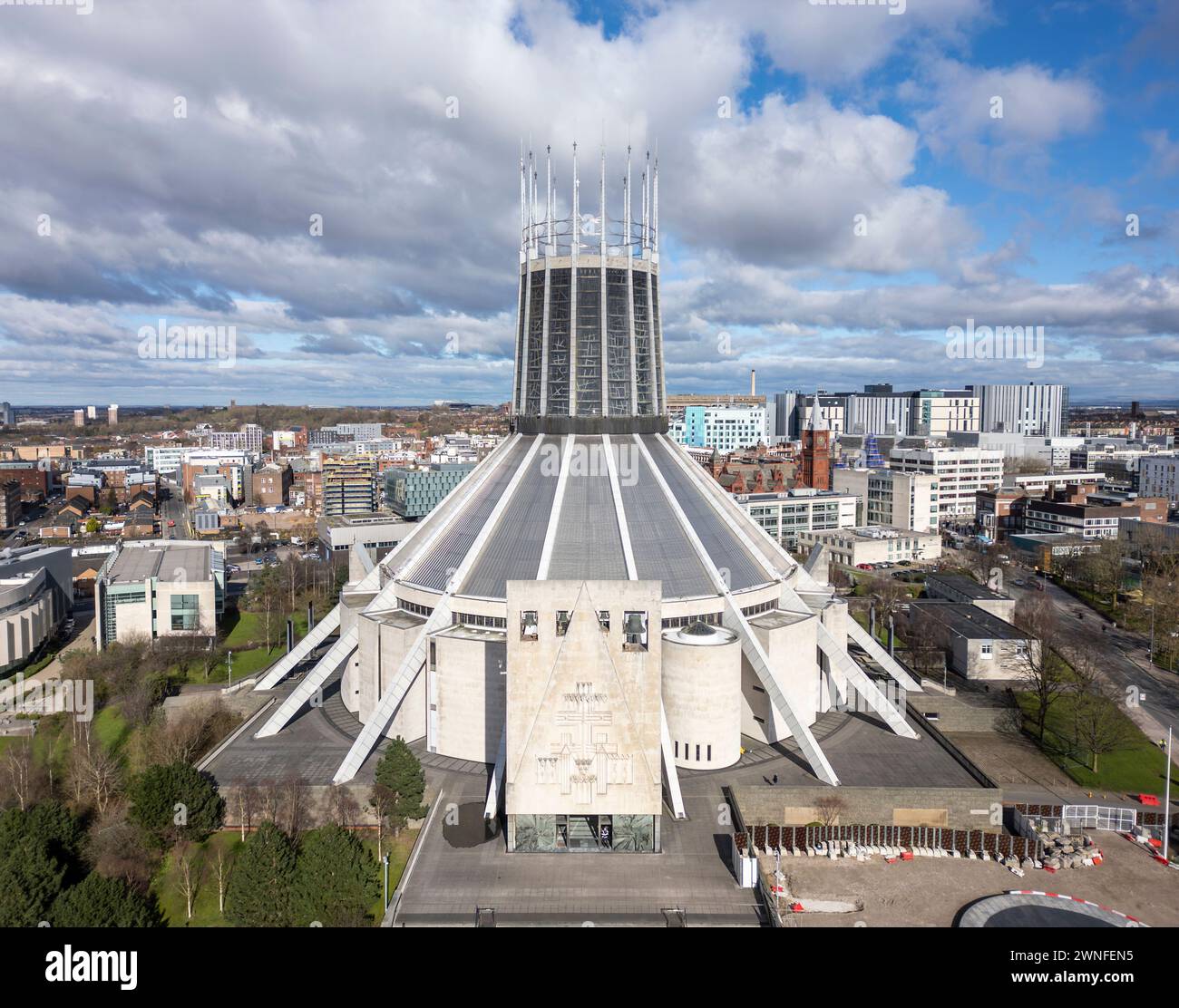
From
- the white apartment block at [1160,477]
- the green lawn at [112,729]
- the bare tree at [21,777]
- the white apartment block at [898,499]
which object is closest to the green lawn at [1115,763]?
the bare tree at [21,777]

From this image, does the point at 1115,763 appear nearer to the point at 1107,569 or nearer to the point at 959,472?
the point at 1107,569

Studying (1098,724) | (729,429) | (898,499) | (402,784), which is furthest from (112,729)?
(729,429)

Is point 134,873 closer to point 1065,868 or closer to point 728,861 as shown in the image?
point 728,861

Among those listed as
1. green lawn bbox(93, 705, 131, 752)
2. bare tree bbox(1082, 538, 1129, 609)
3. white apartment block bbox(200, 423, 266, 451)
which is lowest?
green lawn bbox(93, 705, 131, 752)

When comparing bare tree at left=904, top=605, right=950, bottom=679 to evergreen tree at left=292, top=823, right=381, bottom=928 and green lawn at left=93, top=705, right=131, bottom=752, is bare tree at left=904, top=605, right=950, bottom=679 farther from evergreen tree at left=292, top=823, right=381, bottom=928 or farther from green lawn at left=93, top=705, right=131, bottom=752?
green lawn at left=93, top=705, right=131, bottom=752

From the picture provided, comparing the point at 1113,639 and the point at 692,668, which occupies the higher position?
the point at 692,668

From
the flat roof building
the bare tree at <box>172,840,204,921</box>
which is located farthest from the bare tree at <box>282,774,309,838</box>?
the flat roof building
